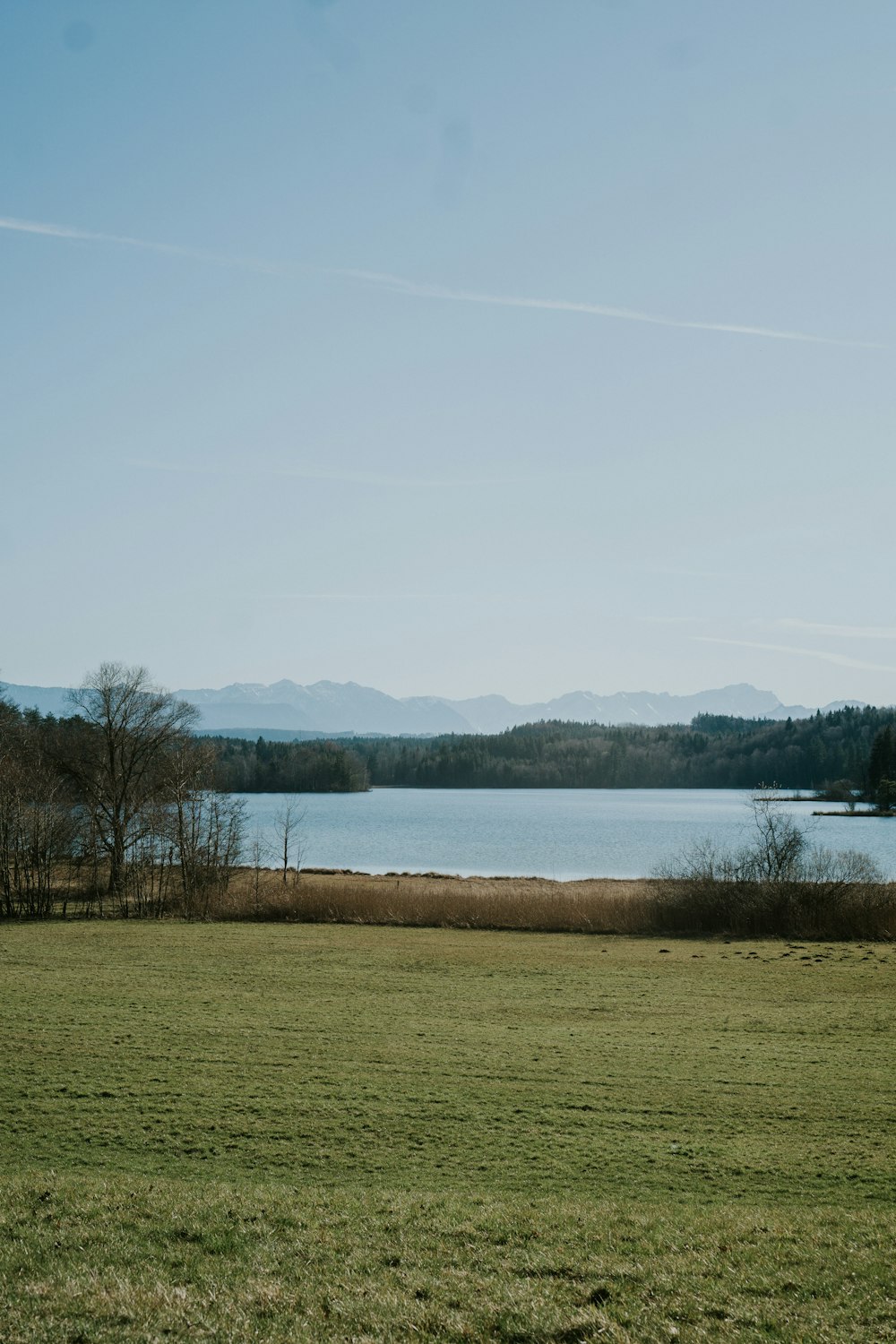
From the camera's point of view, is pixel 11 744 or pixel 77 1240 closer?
pixel 77 1240

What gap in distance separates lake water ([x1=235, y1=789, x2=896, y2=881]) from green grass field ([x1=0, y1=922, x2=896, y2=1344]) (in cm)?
2551

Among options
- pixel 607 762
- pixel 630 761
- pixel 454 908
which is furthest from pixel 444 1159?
pixel 607 762

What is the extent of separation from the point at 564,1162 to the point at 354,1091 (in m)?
3.32

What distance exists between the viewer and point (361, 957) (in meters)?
24.9

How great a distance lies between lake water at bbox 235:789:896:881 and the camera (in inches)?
2354

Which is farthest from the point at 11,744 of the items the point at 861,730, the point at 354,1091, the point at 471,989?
the point at 861,730

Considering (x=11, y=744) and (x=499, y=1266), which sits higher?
(x=11, y=744)

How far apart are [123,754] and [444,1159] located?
44.6 metres

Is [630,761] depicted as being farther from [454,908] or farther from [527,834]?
[454,908]

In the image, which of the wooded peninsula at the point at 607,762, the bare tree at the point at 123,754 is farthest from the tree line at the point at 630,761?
the bare tree at the point at 123,754

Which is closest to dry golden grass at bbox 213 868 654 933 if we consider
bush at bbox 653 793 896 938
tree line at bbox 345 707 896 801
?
bush at bbox 653 793 896 938

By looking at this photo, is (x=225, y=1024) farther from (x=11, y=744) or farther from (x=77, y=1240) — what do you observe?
(x=11, y=744)

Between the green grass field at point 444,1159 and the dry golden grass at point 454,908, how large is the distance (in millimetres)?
11487

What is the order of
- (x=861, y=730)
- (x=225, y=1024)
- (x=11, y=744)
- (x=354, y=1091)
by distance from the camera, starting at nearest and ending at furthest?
(x=354, y=1091) < (x=225, y=1024) < (x=11, y=744) < (x=861, y=730)
